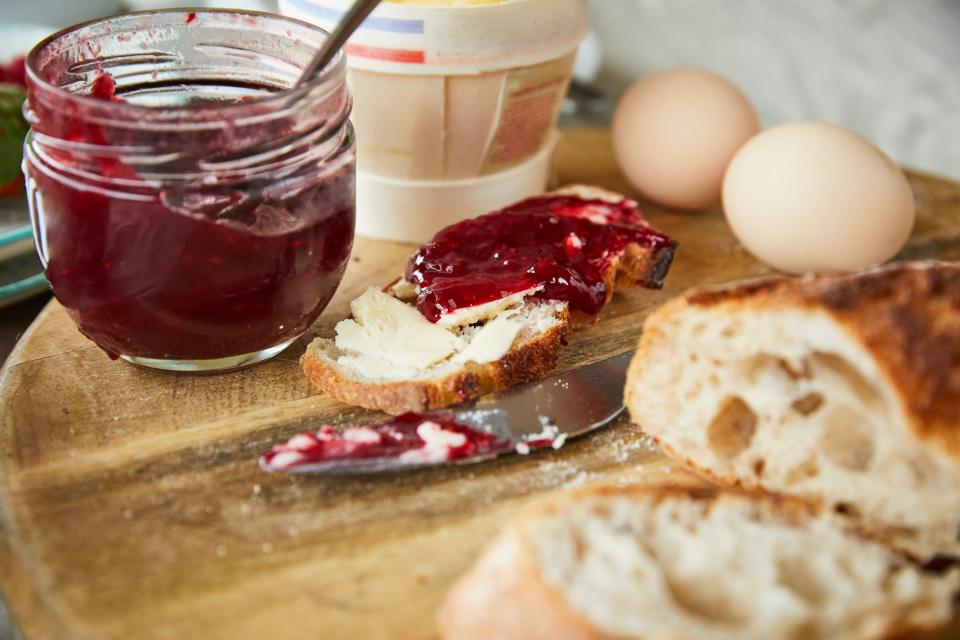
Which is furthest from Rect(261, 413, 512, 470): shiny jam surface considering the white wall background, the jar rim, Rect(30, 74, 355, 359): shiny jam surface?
the white wall background

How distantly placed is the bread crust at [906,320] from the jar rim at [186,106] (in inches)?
39.1

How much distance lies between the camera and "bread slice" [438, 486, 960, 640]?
1.74 m

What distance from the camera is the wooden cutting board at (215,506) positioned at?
6.31ft

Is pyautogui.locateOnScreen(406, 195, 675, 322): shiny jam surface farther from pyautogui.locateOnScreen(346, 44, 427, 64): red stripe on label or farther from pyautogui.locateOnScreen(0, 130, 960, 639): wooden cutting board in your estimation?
pyautogui.locateOnScreen(346, 44, 427, 64): red stripe on label

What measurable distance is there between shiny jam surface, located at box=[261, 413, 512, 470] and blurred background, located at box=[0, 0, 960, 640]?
263cm

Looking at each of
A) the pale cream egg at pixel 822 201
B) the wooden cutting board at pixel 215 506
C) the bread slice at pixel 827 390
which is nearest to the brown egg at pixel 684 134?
the pale cream egg at pixel 822 201

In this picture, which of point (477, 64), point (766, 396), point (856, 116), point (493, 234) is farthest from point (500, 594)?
point (856, 116)

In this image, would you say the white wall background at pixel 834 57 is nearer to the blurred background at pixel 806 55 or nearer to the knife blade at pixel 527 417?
the blurred background at pixel 806 55

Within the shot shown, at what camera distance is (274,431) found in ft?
7.97

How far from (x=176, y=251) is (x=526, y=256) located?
0.96 m

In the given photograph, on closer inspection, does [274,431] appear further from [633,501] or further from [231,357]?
[633,501]

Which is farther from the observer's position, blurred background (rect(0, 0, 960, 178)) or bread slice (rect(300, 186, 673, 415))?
blurred background (rect(0, 0, 960, 178))

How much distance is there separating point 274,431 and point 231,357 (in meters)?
0.26

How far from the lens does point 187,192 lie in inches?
87.4
